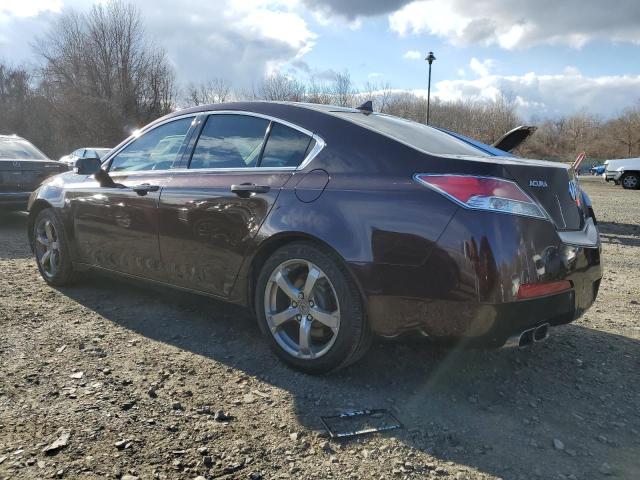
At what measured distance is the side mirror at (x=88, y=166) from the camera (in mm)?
4410

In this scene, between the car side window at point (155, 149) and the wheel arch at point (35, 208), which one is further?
the wheel arch at point (35, 208)

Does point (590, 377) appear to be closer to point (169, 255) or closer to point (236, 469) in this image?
point (236, 469)

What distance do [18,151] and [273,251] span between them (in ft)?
26.0

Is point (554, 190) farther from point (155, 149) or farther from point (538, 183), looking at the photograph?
point (155, 149)

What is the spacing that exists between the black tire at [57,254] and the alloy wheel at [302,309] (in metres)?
2.51

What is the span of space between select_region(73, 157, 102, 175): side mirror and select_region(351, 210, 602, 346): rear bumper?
2.76 metres

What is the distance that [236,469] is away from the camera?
2.19 m

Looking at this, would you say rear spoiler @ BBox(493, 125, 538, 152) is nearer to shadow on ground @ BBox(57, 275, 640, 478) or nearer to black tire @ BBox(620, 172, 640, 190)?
shadow on ground @ BBox(57, 275, 640, 478)

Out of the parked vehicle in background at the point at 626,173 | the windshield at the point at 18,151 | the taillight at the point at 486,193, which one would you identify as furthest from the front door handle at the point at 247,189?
the parked vehicle in background at the point at 626,173

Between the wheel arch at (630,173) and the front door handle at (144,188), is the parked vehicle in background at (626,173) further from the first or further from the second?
the front door handle at (144,188)

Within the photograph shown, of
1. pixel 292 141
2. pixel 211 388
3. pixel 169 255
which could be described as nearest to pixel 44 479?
pixel 211 388

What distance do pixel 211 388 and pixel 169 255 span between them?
1.17m

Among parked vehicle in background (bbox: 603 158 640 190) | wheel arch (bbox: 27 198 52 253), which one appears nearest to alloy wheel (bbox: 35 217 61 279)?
wheel arch (bbox: 27 198 52 253)

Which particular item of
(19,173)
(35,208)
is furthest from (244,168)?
(19,173)
